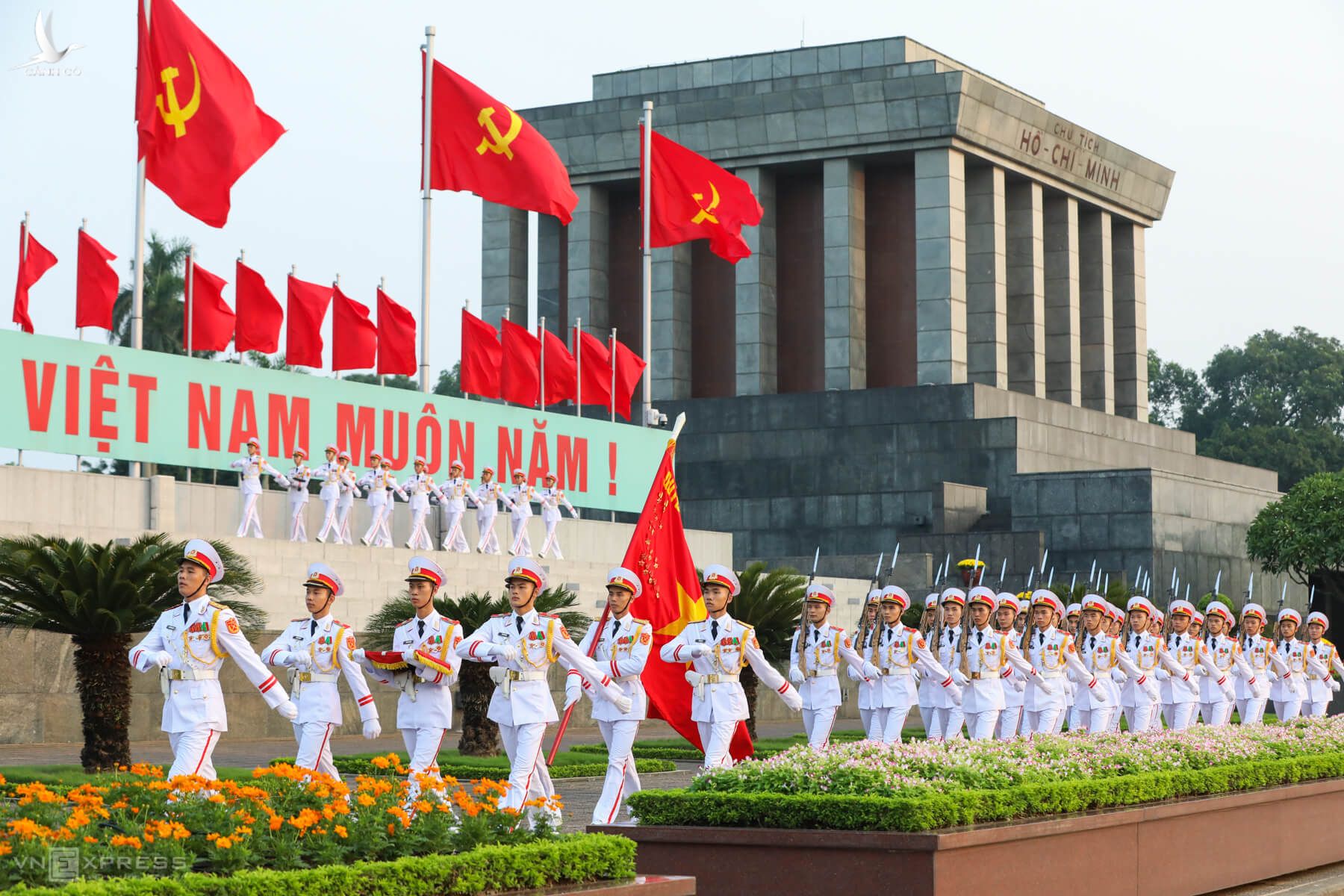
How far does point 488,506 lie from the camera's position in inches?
1284

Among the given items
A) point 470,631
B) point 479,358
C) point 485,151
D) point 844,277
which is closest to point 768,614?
point 470,631

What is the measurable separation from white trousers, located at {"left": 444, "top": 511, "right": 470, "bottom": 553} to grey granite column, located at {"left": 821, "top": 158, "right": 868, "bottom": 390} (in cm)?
1875

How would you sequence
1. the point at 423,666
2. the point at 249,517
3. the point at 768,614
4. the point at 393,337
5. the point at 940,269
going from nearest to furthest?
the point at 423,666 < the point at 768,614 < the point at 249,517 < the point at 393,337 < the point at 940,269

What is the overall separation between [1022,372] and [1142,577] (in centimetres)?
1265

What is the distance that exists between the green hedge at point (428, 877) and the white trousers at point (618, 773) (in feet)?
17.0

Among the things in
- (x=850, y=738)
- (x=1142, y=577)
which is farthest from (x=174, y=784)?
(x=1142, y=577)

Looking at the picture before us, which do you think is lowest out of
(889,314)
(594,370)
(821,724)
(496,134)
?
(821,724)

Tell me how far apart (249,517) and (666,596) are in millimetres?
14642

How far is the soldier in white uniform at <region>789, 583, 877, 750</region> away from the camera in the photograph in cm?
1747

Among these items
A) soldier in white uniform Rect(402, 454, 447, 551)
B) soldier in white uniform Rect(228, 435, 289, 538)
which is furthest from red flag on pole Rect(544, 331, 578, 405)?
soldier in white uniform Rect(228, 435, 289, 538)

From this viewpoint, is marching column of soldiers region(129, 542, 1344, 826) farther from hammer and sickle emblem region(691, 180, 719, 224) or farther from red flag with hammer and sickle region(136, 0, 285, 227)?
hammer and sickle emblem region(691, 180, 719, 224)

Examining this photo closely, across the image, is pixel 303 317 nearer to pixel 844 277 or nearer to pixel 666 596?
pixel 666 596

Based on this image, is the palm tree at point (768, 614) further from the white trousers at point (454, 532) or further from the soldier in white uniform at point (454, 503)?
the white trousers at point (454, 532)

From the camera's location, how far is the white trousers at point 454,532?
3225 cm
